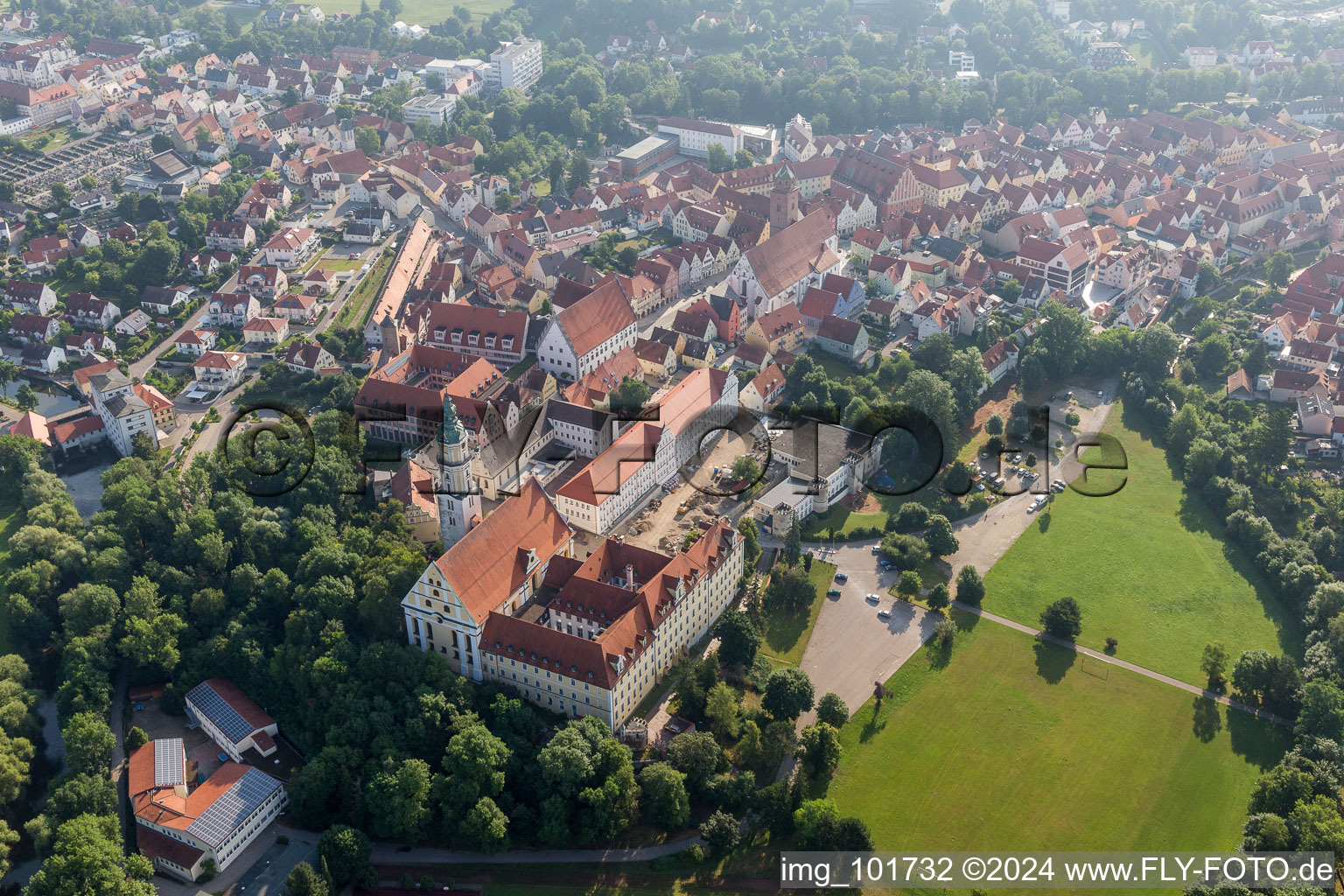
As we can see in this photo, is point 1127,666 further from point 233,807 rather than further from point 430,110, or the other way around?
point 430,110

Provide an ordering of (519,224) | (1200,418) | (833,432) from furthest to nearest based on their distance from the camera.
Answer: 1. (519,224)
2. (1200,418)
3. (833,432)

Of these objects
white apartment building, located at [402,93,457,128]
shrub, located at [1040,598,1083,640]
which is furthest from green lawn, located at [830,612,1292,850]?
white apartment building, located at [402,93,457,128]

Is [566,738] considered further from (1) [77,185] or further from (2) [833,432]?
(1) [77,185]

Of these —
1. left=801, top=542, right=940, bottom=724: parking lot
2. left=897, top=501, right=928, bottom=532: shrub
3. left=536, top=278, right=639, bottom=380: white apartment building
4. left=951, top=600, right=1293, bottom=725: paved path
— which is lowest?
left=951, top=600, right=1293, bottom=725: paved path

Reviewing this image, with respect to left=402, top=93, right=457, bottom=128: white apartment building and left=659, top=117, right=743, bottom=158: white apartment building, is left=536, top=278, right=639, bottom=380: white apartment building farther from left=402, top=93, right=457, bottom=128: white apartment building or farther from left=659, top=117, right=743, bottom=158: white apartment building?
left=402, top=93, right=457, bottom=128: white apartment building

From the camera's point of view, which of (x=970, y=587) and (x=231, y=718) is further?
(x=970, y=587)

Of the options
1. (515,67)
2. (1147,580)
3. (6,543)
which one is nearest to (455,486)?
(6,543)

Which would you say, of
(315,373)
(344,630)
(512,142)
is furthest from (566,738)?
(512,142)
